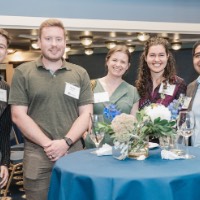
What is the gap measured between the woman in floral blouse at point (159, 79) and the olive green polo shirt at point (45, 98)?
770mm

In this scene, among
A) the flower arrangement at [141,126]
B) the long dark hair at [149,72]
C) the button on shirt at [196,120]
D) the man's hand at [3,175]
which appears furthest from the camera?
the long dark hair at [149,72]

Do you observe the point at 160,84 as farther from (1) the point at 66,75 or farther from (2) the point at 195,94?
(1) the point at 66,75

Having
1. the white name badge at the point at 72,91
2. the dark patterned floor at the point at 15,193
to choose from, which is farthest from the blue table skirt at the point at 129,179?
the dark patterned floor at the point at 15,193

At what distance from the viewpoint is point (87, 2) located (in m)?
4.06

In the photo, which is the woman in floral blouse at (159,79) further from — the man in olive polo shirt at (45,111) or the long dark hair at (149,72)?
the man in olive polo shirt at (45,111)

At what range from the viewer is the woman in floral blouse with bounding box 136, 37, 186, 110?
2.81 metres

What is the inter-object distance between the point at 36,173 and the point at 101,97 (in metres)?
0.83

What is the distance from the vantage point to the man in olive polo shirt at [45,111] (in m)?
2.28

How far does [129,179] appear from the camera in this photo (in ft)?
4.96

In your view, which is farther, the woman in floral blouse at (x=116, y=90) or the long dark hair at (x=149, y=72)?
the long dark hair at (x=149, y=72)

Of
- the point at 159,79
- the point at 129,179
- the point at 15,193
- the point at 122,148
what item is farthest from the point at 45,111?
the point at 15,193

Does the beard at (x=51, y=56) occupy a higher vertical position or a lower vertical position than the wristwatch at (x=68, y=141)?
higher

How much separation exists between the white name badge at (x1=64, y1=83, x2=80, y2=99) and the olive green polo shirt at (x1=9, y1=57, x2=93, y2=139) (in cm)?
2

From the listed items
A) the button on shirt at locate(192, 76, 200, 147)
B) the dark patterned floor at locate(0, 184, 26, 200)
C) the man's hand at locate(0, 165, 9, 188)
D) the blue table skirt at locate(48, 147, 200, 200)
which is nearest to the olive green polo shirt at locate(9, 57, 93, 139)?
the man's hand at locate(0, 165, 9, 188)
